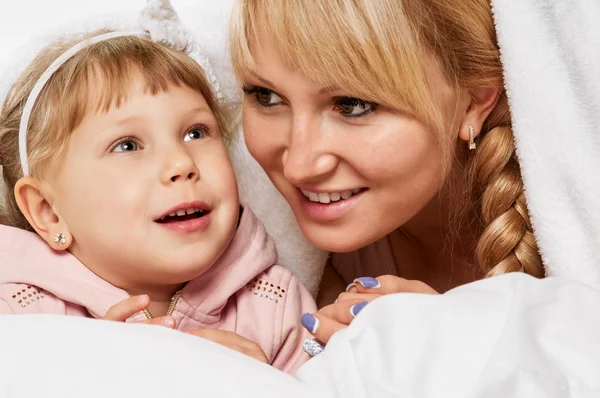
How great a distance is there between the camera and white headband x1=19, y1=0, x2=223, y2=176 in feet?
4.73

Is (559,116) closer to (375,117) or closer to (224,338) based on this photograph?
(375,117)

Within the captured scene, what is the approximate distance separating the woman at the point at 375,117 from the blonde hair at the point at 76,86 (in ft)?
0.44

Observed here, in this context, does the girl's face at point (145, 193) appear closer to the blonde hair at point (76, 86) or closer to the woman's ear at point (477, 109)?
the blonde hair at point (76, 86)

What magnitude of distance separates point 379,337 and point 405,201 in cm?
56

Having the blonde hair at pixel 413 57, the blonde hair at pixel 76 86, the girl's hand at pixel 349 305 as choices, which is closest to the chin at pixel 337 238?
the girl's hand at pixel 349 305

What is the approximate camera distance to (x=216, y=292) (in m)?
1.51

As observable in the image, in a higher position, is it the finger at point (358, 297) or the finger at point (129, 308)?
the finger at point (129, 308)

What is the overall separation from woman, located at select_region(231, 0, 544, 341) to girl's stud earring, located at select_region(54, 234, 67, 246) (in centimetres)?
38

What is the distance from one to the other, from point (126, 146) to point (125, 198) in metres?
0.10

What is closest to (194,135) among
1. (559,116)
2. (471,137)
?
(471,137)

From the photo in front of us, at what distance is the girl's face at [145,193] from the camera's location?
1.34 metres

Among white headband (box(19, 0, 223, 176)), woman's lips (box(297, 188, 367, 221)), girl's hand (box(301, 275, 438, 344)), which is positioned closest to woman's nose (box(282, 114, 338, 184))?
woman's lips (box(297, 188, 367, 221))

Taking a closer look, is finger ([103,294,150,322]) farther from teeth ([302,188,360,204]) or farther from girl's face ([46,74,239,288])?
teeth ([302,188,360,204])

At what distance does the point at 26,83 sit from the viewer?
1.49 metres
